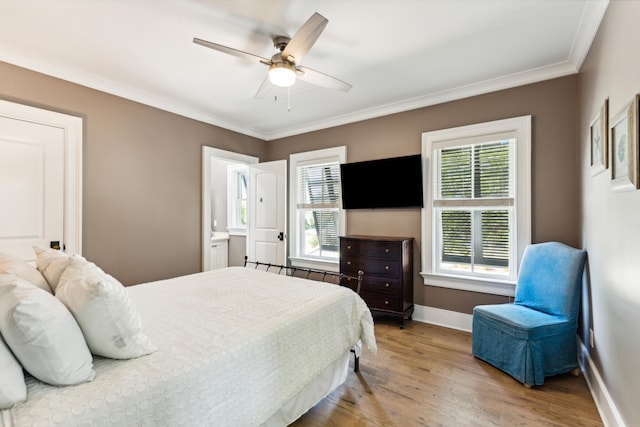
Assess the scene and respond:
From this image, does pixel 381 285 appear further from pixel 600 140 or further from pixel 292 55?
pixel 292 55

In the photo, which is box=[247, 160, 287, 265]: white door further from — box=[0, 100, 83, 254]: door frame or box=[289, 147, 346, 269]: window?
box=[0, 100, 83, 254]: door frame

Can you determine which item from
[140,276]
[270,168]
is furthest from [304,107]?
[140,276]

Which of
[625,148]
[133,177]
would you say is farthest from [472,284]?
[133,177]

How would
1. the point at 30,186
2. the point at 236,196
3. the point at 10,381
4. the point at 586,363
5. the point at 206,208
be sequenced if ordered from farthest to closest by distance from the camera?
the point at 236,196 → the point at 206,208 → the point at 30,186 → the point at 586,363 → the point at 10,381

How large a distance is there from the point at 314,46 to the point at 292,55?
434 mm

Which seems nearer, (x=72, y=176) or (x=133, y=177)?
(x=72, y=176)

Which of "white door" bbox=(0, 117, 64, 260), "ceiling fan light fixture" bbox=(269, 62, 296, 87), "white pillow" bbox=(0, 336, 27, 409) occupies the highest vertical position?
"ceiling fan light fixture" bbox=(269, 62, 296, 87)

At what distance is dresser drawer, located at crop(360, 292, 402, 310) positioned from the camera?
326 cm

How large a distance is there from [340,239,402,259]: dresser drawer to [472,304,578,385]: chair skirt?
3.72ft

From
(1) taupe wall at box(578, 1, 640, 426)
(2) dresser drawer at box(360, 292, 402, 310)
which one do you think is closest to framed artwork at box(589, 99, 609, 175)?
(1) taupe wall at box(578, 1, 640, 426)

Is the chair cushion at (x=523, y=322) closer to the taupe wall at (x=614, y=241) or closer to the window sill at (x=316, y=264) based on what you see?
the taupe wall at (x=614, y=241)

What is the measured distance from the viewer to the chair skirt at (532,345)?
2123 millimetres

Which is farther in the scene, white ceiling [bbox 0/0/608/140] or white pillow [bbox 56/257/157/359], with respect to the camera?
white ceiling [bbox 0/0/608/140]

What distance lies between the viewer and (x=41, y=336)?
0.96m
